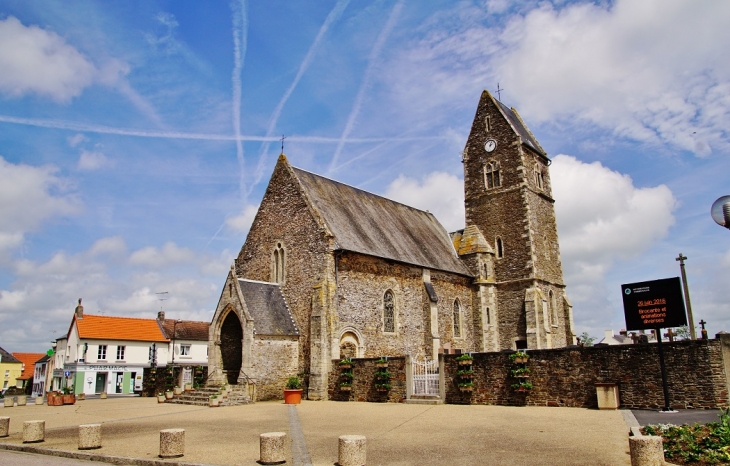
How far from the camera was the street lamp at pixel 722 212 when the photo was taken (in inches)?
263

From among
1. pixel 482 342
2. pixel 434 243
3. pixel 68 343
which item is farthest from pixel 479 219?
pixel 68 343

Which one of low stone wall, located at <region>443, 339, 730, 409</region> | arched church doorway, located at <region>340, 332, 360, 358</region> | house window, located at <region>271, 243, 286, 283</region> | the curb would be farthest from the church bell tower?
the curb

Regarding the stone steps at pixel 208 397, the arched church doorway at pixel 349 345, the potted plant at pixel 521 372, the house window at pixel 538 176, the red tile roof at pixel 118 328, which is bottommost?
the stone steps at pixel 208 397

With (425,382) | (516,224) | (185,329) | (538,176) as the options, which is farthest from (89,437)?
(185,329)

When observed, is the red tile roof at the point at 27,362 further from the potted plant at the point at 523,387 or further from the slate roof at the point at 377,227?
the potted plant at the point at 523,387

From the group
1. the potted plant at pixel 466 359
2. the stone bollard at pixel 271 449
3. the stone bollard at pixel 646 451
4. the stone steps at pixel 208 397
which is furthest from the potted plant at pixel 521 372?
the stone bollard at pixel 271 449

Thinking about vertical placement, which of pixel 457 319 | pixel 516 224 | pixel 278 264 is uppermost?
pixel 516 224

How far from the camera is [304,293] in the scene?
27.1 m

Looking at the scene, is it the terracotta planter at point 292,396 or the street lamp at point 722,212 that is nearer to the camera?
the street lamp at point 722,212

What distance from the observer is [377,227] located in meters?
31.7

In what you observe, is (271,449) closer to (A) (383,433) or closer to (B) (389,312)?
(A) (383,433)

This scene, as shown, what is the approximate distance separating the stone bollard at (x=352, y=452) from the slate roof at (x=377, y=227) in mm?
17364

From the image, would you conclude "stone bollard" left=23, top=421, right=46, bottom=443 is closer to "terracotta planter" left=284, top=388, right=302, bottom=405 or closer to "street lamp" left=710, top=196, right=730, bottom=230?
"terracotta planter" left=284, top=388, right=302, bottom=405

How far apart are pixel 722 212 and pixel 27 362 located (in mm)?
102000
